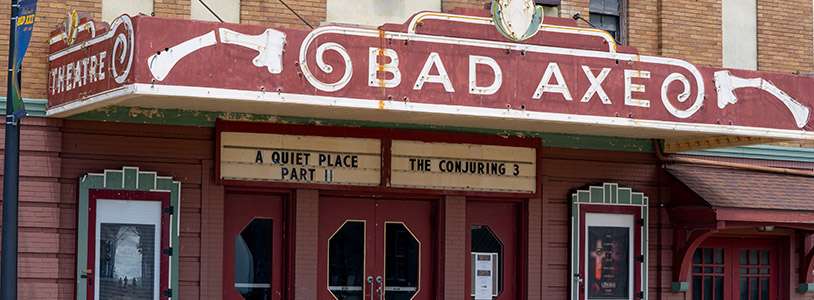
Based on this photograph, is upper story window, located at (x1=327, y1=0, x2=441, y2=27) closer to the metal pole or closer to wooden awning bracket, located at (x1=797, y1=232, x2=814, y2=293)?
the metal pole

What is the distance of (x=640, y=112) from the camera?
1422 centimetres

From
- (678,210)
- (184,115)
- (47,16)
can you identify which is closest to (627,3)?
(678,210)

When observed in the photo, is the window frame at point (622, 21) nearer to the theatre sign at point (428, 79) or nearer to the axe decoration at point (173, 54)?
the theatre sign at point (428, 79)

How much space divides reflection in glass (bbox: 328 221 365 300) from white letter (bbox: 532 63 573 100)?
3.14m

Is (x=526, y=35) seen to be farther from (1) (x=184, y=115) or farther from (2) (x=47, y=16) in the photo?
(2) (x=47, y=16)

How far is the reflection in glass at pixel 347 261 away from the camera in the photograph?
15105 millimetres

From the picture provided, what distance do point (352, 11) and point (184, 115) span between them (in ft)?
8.96

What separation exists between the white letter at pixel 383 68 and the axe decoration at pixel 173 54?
177 centimetres

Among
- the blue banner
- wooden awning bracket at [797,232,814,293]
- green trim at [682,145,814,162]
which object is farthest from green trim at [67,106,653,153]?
wooden awning bracket at [797,232,814,293]

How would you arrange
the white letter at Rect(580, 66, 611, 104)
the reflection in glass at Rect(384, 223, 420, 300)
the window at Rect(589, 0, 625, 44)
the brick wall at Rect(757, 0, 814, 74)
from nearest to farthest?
the white letter at Rect(580, 66, 611, 104), the reflection in glass at Rect(384, 223, 420, 300), the window at Rect(589, 0, 625, 44), the brick wall at Rect(757, 0, 814, 74)

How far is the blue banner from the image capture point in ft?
38.2

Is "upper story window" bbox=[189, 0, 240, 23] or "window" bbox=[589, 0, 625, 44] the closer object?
"upper story window" bbox=[189, 0, 240, 23]

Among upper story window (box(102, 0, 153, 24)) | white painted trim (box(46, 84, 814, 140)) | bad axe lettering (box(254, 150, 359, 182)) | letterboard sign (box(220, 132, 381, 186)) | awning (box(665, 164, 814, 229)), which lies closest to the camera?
white painted trim (box(46, 84, 814, 140))

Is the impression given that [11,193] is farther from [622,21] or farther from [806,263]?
[806,263]
